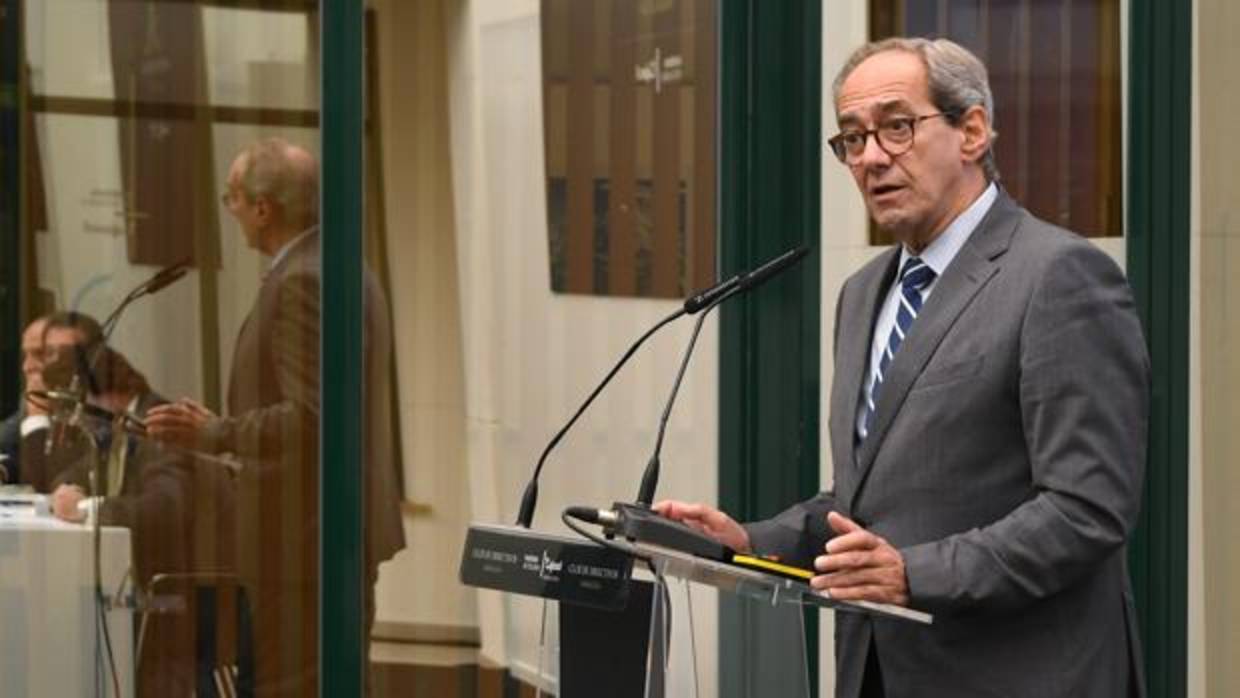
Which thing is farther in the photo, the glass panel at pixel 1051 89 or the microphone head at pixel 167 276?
the glass panel at pixel 1051 89

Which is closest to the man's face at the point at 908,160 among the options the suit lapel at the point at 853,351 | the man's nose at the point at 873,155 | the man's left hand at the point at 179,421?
the man's nose at the point at 873,155

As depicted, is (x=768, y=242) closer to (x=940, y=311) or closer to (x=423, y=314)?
(x=423, y=314)

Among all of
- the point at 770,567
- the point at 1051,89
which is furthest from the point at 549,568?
the point at 1051,89

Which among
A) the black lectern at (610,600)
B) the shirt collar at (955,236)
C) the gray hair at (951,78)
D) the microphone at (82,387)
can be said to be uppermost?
the gray hair at (951,78)

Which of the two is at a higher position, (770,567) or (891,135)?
(891,135)

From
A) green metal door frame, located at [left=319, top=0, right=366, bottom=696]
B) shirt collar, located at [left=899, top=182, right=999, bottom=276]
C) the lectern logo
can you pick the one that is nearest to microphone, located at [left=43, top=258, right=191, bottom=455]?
green metal door frame, located at [left=319, top=0, right=366, bottom=696]

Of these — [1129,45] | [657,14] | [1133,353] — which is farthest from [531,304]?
[1133,353]

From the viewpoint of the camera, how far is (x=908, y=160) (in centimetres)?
408

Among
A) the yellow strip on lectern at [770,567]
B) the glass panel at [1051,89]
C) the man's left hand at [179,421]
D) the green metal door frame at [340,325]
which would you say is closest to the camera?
the yellow strip on lectern at [770,567]

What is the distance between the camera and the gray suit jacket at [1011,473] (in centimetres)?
383

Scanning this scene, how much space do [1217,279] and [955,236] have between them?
195 centimetres

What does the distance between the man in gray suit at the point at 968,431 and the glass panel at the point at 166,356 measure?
155 cm

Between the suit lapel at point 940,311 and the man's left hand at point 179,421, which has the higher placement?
the suit lapel at point 940,311

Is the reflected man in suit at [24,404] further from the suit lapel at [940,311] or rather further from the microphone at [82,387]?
the suit lapel at [940,311]
